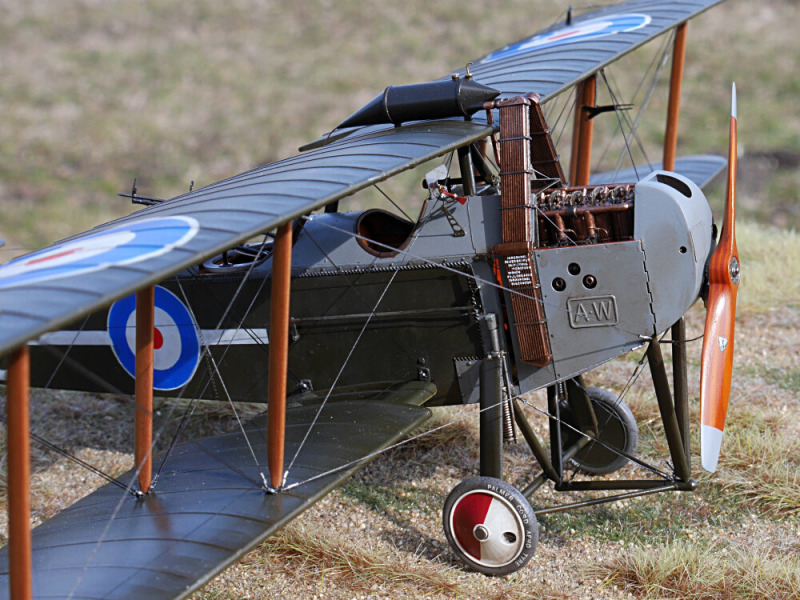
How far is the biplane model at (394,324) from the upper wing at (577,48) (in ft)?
0.26

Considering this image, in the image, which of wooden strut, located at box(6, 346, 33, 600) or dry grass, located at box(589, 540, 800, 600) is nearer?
wooden strut, located at box(6, 346, 33, 600)

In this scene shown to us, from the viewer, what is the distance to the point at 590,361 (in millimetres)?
4422

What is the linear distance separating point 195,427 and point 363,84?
13714 mm

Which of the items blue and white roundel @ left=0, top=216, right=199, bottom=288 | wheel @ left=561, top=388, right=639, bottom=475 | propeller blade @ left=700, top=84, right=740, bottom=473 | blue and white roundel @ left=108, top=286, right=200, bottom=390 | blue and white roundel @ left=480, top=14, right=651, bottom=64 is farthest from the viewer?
blue and white roundel @ left=480, top=14, right=651, bottom=64

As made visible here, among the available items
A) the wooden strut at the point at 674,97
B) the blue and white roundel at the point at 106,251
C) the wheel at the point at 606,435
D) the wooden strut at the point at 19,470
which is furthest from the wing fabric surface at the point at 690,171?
the wooden strut at the point at 19,470

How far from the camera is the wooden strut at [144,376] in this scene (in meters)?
3.71

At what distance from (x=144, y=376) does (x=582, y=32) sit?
4.89m

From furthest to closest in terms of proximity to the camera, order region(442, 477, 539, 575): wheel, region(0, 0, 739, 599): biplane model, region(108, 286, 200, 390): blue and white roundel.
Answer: region(108, 286, 200, 390): blue and white roundel, region(442, 477, 539, 575): wheel, region(0, 0, 739, 599): biplane model

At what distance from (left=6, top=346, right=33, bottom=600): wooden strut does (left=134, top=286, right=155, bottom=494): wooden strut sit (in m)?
0.94

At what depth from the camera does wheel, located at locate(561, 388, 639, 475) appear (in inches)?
216

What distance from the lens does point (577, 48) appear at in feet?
20.5

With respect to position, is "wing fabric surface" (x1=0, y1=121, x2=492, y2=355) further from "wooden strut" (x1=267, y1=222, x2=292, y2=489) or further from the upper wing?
the upper wing

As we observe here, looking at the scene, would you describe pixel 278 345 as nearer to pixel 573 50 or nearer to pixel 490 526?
pixel 490 526

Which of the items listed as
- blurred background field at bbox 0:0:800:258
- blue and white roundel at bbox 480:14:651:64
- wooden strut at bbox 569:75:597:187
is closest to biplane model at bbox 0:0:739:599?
wooden strut at bbox 569:75:597:187
